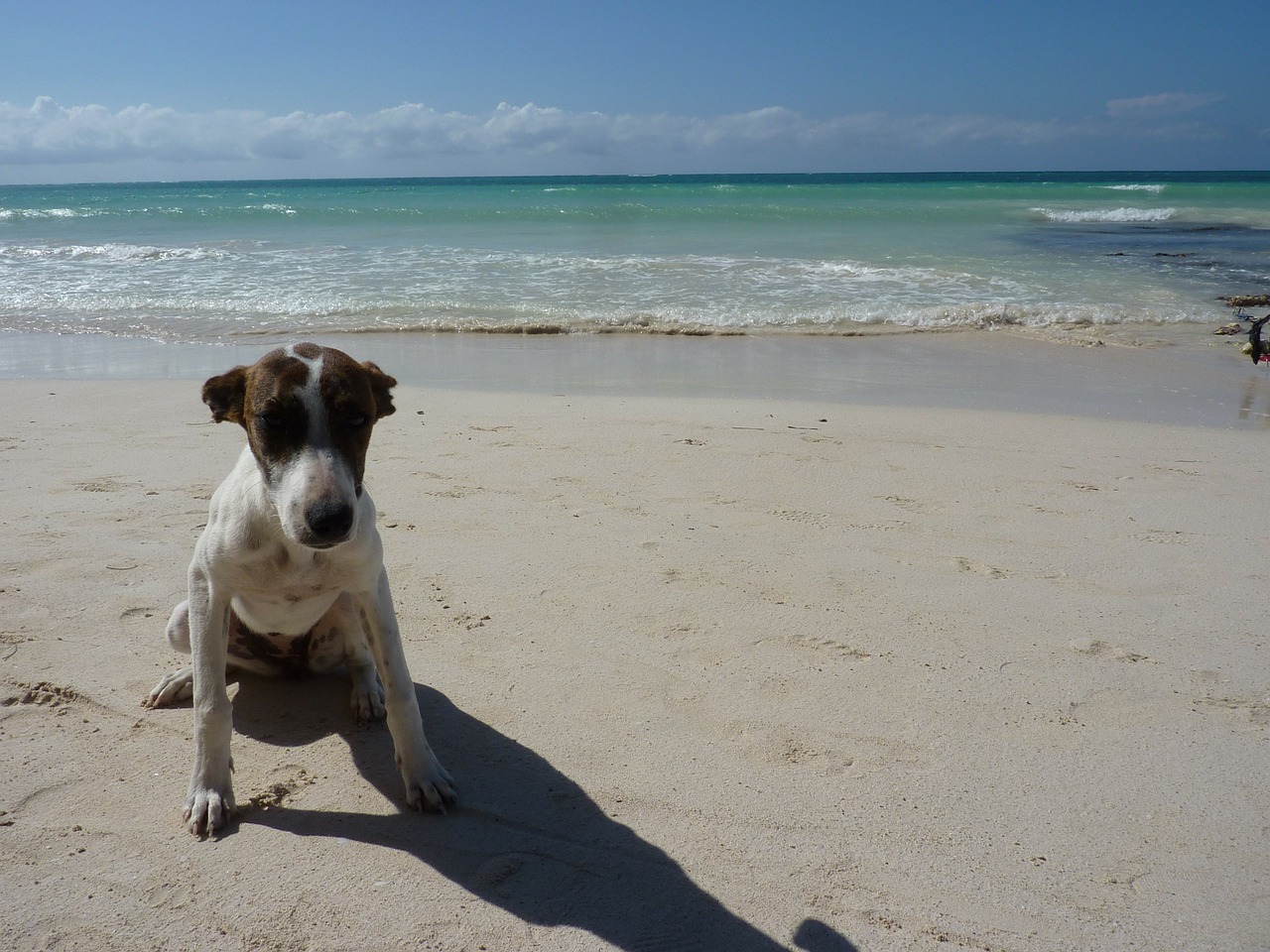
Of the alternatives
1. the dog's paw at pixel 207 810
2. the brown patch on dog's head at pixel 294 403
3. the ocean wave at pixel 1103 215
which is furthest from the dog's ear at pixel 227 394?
the ocean wave at pixel 1103 215

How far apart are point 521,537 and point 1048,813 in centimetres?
281

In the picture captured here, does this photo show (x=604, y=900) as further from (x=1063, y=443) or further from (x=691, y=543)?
(x=1063, y=443)

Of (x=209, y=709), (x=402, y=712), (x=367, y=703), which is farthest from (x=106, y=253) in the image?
(x=402, y=712)

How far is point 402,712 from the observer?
281cm

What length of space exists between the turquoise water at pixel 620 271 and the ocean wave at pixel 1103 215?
318 mm

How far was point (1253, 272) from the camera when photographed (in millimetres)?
16891

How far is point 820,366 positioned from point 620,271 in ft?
26.1

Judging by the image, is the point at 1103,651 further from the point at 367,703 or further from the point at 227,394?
the point at 227,394

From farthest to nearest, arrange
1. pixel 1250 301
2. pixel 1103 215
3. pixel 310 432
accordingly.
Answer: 1. pixel 1103 215
2. pixel 1250 301
3. pixel 310 432

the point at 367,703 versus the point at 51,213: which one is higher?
the point at 51,213

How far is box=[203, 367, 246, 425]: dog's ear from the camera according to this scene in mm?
2584

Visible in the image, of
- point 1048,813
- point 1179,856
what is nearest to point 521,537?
point 1048,813

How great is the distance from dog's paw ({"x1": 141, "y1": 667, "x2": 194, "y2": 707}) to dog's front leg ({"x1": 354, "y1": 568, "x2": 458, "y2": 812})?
93cm

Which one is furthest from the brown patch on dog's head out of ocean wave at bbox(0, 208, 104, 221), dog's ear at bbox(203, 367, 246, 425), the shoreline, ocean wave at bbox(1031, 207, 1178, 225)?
ocean wave at bbox(0, 208, 104, 221)
